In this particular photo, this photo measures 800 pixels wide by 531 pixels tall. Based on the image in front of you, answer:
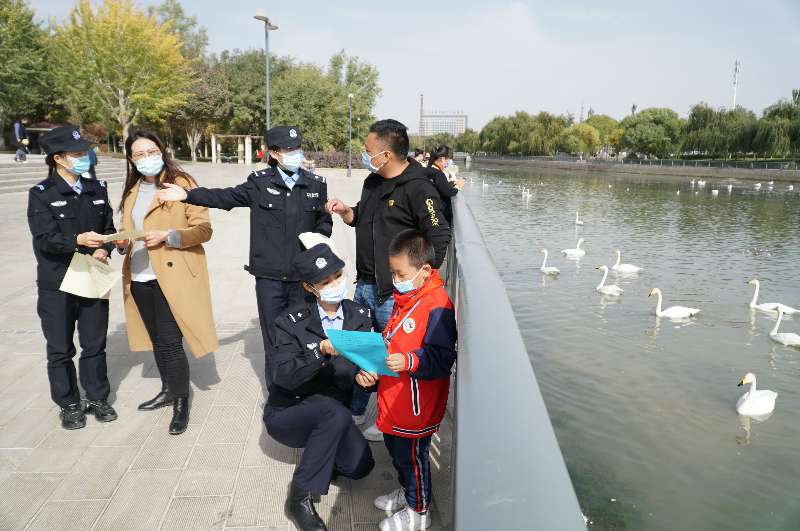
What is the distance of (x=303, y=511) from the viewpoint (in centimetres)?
258

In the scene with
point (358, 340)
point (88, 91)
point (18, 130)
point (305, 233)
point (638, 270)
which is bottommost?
point (638, 270)

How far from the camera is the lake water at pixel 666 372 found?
20.2 ft

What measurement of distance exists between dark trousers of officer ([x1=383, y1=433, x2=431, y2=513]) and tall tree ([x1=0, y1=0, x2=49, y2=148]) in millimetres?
36391

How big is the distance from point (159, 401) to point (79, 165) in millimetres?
1579

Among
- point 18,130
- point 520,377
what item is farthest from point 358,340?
point 18,130

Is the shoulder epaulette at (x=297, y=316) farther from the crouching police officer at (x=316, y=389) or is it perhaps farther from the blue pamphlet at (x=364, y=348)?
the blue pamphlet at (x=364, y=348)

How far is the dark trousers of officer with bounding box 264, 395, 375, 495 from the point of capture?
2.63 m

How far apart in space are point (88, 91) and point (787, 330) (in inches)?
1402

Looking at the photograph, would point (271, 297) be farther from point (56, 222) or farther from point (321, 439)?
point (56, 222)

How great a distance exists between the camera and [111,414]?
12.1ft

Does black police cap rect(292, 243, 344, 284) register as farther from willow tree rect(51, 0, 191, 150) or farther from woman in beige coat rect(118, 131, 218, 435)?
willow tree rect(51, 0, 191, 150)

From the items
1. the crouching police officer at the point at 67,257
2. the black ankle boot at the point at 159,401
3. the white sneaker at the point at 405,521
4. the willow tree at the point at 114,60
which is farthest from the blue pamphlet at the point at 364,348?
the willow tree at the point at 114,60

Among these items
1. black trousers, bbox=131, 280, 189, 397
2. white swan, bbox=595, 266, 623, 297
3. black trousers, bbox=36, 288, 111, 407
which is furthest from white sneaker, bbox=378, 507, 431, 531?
white swan, bbox=595, 266, 623, 297

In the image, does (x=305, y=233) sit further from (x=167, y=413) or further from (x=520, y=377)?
(x=520, y=377)
